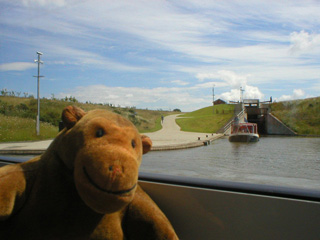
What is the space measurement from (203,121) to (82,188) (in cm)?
1106

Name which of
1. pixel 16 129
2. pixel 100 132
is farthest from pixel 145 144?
pixel 16 129

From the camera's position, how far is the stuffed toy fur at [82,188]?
1.07 meters

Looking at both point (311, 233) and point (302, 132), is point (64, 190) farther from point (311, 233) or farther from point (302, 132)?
point (302, 132)

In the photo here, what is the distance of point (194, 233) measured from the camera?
1.47 m

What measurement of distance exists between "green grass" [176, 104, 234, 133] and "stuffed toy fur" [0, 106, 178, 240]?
7994mm

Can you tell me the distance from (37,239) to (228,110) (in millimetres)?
14998

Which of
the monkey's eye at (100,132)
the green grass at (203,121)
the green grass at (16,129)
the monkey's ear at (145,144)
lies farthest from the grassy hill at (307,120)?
the monkey's eye at (100,132)

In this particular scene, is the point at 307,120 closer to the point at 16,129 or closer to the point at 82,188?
the point at 16,129

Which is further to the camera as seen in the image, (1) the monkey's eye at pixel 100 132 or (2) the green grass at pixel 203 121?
(2) the green grass at pixel 203 121

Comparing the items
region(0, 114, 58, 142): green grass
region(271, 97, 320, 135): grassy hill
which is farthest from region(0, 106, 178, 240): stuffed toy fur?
region(271, 97, 320, 135): grassy hill

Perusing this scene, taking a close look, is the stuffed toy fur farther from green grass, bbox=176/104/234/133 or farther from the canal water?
green grass, bbox=176/104/234/133

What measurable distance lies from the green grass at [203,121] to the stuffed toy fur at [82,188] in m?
7.99

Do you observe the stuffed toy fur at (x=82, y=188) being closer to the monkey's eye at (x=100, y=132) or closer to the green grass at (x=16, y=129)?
the monkey's eye at (x=100, y=132)

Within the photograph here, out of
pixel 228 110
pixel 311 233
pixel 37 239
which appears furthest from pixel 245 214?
pixel 228 110
